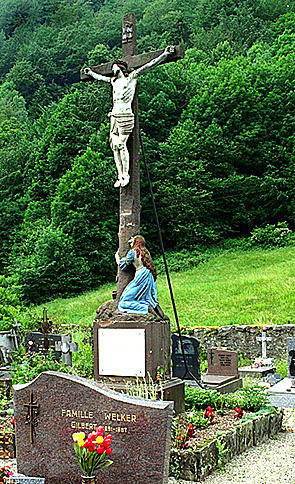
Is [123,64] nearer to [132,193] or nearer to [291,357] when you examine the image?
[132,193]

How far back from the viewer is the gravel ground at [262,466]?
706cm

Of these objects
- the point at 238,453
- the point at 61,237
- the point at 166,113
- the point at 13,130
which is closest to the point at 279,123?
the point at 166,113

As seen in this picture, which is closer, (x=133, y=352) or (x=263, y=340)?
(x=133, y=352)

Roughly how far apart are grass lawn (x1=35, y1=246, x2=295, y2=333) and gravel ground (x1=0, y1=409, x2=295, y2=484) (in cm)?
960

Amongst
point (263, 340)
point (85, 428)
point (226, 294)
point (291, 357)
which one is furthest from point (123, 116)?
point (226, 294)

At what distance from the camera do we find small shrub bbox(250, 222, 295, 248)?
3231cm

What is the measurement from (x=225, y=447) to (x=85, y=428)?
6.92 feet

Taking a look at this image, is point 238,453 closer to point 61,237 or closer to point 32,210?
point 61,237

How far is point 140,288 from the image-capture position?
8617 mm

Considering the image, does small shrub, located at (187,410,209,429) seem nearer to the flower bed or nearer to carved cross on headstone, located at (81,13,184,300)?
the flower bed

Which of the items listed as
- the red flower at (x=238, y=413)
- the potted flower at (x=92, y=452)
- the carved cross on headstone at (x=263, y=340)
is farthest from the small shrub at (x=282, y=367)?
the potted flower at (x=92, y=452)

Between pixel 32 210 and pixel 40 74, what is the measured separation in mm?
18991

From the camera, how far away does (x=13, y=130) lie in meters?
44.8

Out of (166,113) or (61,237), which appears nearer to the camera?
(61,237)
